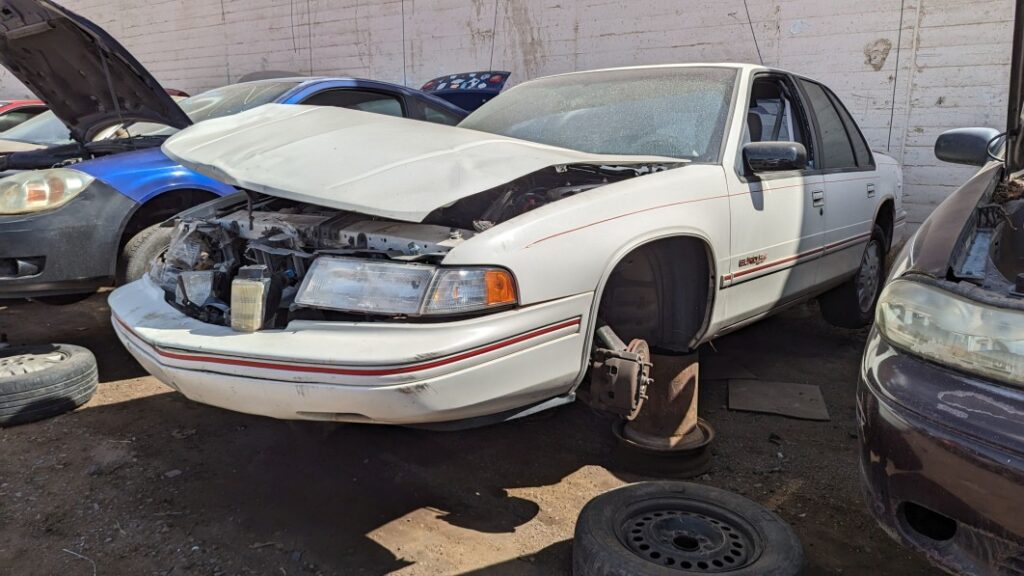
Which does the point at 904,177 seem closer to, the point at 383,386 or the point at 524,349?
the point at 524,349

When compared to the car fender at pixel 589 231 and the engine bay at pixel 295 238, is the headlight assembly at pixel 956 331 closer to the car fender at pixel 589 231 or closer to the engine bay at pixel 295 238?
the car fender at pixel 589 231

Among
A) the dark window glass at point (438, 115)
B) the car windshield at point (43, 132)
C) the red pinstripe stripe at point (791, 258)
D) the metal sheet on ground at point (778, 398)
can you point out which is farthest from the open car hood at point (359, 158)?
the car windshield at point (43, 132)

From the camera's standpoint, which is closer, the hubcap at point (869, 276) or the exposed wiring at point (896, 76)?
the hubcap at point (869, 276)

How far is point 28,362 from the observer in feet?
→ 11.1

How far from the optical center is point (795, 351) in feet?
14.8

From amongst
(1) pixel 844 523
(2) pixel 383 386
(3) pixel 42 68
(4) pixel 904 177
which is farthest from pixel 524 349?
(4) pixel 904 177

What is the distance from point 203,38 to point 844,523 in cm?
1076

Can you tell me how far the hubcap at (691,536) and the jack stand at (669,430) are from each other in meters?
0.56

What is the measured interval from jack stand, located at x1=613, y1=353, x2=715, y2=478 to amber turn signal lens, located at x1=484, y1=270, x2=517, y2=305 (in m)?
1.07

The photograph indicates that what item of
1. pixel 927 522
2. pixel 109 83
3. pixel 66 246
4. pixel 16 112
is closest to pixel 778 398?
pixel 927 522

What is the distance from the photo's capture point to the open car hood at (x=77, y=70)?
3.85 meters

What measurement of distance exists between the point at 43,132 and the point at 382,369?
17.3ft

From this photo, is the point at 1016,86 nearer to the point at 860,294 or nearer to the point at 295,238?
the point at 295,238

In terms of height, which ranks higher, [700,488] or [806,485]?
[700,488]
